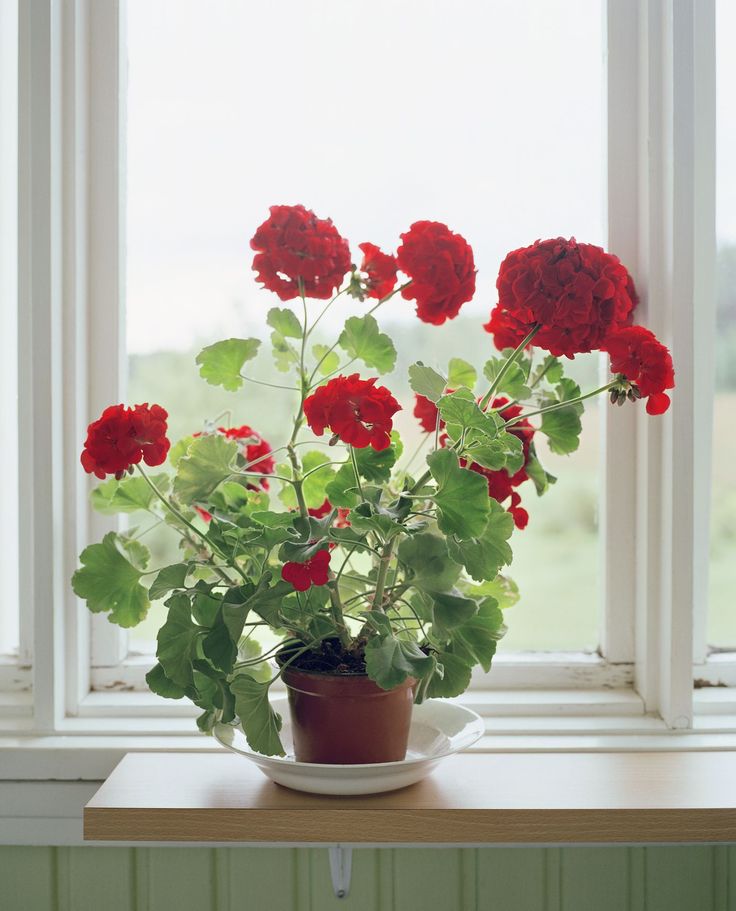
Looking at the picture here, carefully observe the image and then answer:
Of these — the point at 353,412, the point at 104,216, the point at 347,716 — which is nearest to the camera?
the point at 353,412

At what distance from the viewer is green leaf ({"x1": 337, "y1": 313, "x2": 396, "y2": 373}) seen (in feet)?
3.20

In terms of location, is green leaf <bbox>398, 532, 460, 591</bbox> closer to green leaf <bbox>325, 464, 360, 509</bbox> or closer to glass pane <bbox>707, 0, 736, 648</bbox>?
green leaf <bbox>325, 464, 360, 509</bbox>

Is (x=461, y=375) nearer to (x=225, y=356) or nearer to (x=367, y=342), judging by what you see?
(x=367, y=342)

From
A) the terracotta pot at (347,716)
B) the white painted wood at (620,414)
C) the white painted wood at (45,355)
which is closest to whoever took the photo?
the terracotta pot at (347,716)

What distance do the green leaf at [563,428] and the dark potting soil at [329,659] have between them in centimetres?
31

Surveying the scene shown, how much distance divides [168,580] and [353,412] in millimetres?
286

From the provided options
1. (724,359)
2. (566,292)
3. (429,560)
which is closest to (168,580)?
(429,560)

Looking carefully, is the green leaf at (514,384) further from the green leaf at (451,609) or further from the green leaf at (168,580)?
the green leaf at (168,580)

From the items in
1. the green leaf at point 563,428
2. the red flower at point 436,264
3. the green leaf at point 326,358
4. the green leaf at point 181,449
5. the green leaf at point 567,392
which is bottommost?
the green leaf at point 181,449

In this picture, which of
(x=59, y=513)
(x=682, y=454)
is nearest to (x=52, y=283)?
(x=59, y=513)

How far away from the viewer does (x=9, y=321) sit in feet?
4.47

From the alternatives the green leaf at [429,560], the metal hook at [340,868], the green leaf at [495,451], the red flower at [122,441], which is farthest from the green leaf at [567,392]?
the metal hook at [340,868]

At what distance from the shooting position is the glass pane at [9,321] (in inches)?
52.9

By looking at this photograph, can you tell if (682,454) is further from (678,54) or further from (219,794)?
(219,794)
